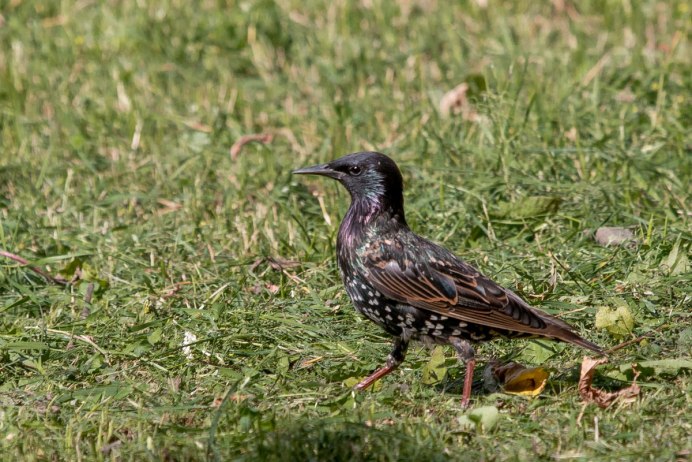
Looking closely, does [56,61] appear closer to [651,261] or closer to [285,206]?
[285,206]

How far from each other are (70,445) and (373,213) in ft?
5.59

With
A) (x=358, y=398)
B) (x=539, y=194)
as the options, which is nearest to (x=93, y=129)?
(x=539, y=194)

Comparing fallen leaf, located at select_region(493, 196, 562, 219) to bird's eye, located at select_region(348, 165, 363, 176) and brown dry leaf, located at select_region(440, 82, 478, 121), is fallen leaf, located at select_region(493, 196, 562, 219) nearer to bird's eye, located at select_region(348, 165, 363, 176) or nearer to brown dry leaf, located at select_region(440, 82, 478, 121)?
bird's eye, located at select_region(348, 165, 363, 176)

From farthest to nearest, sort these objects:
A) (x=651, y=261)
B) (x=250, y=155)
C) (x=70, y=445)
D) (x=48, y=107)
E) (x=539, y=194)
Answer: (x=48, y=107)
(x=250, y=155)
(x=539, y=194)
(x=651, y=261)
(x=70, y=445)

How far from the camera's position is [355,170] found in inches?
214

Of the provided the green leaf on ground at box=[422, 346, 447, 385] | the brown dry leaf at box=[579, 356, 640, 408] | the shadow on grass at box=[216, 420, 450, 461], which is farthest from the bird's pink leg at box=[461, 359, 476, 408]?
the shadow on grass at box=[216, 420, 450, 461]

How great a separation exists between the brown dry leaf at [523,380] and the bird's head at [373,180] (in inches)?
36.3

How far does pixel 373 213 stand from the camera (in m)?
5.36

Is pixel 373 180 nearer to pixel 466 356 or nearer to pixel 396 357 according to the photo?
pixel 396 357

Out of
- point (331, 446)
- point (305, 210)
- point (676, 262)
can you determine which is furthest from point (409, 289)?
point (305, 210)

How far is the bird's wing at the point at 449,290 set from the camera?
15.9 ft

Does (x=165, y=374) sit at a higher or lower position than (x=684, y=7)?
lower

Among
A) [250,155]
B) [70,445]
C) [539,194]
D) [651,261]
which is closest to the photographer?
[70,445]

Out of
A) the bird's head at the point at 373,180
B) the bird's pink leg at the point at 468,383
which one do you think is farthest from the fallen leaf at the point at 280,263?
the bird's pink leg at the point at 468,383
